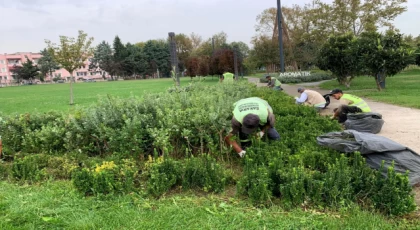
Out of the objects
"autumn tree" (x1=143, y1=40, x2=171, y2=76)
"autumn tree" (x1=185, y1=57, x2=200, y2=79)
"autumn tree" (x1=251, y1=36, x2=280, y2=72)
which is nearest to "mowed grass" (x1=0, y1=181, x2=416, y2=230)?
"autumn tree" (x1=251, y1=36, x2=280, y2=72)

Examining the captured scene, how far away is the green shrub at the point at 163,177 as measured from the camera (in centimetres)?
314

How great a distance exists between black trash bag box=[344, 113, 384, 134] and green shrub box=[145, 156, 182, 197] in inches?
147

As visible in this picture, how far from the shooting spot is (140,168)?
12.4 feet

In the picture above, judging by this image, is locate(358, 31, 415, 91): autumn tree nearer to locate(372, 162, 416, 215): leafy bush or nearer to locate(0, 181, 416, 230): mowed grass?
locate(372, 162, 416, 215): leafy bush

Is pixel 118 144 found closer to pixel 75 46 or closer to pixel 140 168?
pixel 140 168

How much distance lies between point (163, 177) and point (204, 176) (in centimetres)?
43

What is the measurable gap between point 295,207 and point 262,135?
1.68 metres

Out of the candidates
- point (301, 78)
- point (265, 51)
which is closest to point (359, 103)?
point (301, 78)

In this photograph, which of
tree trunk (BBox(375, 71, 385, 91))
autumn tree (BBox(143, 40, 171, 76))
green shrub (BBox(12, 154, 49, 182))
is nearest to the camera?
green shrub (BBox(12, 154, 49, 182))

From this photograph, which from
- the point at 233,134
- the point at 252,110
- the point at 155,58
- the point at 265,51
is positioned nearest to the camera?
the point at 252,110

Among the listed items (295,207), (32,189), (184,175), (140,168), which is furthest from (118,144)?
(295,207)

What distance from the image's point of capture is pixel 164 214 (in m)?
2.79

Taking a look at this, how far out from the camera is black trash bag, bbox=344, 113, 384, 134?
5531 millimetres

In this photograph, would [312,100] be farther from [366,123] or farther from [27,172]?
[27,172]
